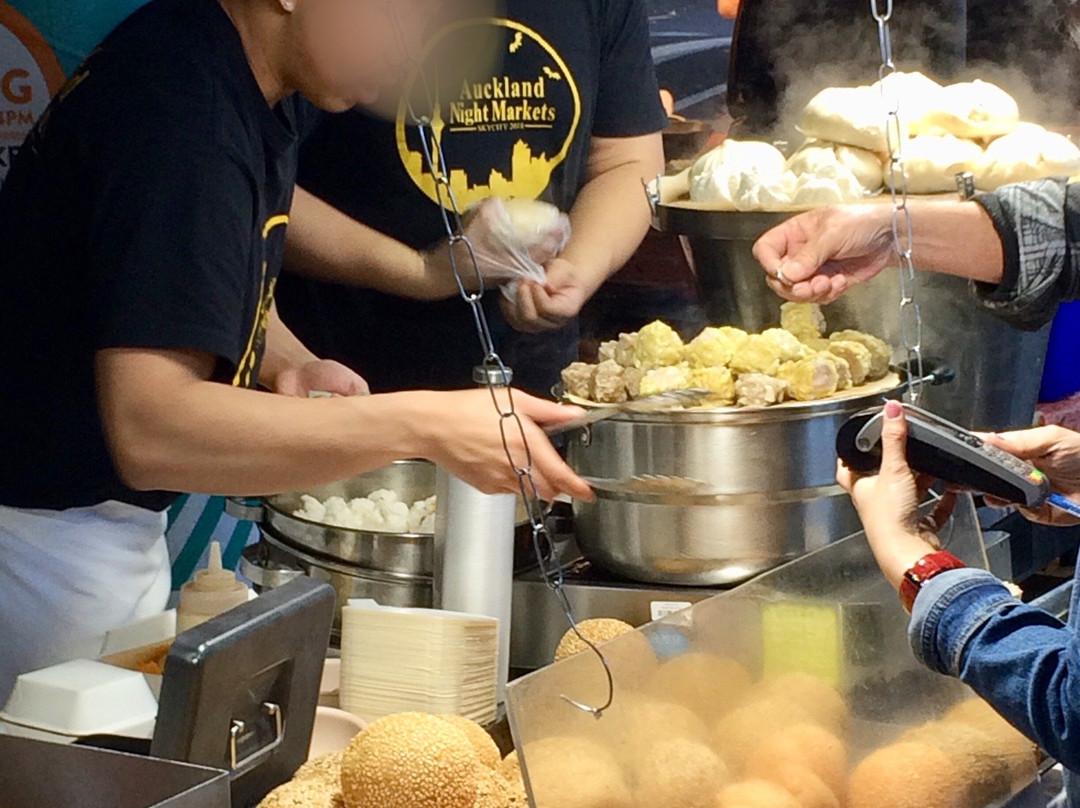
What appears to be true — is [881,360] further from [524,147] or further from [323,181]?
[323,181]

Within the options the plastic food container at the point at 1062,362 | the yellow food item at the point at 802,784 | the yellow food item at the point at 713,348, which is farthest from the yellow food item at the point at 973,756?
the plastic food container at the point at 1062,362

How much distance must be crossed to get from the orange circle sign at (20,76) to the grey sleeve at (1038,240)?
1511mm

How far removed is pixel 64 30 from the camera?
2250 mm

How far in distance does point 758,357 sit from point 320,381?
58cm

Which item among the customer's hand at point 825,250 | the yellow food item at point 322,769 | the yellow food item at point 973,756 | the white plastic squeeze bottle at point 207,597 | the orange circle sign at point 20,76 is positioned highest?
the orange circle sign at point 20,76

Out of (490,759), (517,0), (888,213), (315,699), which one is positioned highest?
(517,0)

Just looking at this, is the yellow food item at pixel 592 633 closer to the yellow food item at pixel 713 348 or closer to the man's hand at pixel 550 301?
the yellow food item at pixel 713 348

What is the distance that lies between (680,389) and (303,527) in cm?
51

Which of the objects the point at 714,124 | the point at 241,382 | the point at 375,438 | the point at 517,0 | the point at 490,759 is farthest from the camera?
the point at 714,124

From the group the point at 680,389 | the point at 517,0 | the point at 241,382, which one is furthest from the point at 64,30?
the point at 680,389

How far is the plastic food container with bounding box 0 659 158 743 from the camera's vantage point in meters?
1.23

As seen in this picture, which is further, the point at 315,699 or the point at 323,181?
the point at 323,181

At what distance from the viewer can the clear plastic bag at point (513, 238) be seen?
1.95 m

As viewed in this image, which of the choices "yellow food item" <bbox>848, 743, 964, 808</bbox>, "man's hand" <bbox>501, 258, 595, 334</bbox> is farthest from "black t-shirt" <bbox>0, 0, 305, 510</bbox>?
"yellow food item" <bbox>848, 743, 964, 808</bbox>
